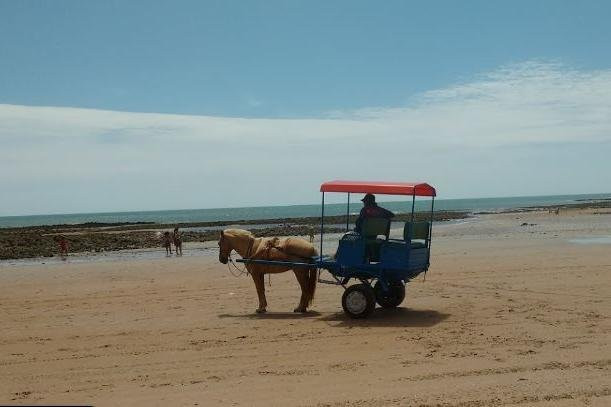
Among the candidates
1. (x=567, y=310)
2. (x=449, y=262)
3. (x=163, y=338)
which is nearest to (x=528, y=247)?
(x=449, y=262)

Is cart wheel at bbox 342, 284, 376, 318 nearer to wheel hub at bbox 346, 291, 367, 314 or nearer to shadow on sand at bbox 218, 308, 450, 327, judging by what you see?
wheel hub at bbox 346, 291, 367, 314

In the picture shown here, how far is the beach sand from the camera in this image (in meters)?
6.75

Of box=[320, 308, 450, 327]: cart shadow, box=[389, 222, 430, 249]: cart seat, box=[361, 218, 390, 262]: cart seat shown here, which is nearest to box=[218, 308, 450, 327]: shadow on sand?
box=[320, 308, 450, 327]: cart shadow

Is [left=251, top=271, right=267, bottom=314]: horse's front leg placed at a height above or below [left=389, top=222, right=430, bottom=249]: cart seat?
below

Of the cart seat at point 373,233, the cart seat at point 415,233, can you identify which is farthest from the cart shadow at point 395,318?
the cart seat at point 415,233

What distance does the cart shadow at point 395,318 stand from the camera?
1060cm

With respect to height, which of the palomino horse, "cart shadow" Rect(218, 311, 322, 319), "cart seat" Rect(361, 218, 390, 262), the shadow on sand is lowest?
"cart shadow" Rect(218, 311, 322, 319)

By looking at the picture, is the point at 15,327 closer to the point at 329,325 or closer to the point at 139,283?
the point at 329,325

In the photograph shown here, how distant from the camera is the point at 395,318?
11.1 m

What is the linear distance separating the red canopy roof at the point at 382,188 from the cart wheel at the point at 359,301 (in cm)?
176

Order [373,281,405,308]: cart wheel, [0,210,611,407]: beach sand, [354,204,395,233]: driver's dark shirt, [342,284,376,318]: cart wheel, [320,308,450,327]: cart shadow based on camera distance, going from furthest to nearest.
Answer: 1. [373,281,405,308]: cart wheel
2. [354,204,395,233]: driver's dark shirt
3. [342,284,376,318]: cart wheel
4. [320,308,450,327]: cart shadow
5. [0,210,611,407]: beach sand

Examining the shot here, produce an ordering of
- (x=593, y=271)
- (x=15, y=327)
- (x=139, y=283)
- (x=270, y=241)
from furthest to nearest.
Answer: (x=139, y=283) → (x=593, y=271) → (x=270, y=241) → (x=15, y=327)

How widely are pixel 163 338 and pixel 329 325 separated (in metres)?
2.80

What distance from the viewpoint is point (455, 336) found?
932cm
